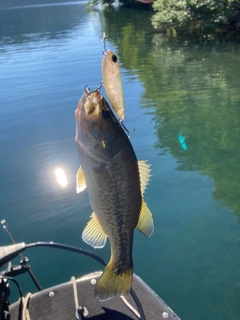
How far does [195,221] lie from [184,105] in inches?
254

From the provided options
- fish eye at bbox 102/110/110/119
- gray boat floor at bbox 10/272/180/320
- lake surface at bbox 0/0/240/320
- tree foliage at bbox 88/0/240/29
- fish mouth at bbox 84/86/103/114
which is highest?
fish mouth at bbox 84/86/103/114

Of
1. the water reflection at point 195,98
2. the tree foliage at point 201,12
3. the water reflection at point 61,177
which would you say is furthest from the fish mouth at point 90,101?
the tree foliage at point 201,12

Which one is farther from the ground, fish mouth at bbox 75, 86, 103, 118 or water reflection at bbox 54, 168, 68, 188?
fish mouth at bbox 75, 86, 103, 118

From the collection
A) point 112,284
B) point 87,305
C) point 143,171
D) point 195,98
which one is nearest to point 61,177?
point 87,305

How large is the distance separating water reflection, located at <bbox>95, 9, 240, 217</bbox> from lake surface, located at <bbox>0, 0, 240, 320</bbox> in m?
0.04

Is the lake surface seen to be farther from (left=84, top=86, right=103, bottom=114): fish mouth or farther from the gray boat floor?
(left=84, top=86, right=103, bottom=114): fish mouth

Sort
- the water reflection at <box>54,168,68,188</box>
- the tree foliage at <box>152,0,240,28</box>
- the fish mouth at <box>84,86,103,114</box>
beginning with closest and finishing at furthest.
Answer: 1. the fish mouth at <box>84,86,103,114</box>
2. the water reflection at <box>54,168,68,188</box>
3. the tree foliage at <box>152,0,240,28</box>

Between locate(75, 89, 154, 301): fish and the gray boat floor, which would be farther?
the gray boat floor

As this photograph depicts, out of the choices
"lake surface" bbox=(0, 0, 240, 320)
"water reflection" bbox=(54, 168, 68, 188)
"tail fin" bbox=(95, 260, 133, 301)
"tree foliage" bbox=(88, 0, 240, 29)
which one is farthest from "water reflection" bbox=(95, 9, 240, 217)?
"tail fin" bbox=(95, 260, 133, 301)

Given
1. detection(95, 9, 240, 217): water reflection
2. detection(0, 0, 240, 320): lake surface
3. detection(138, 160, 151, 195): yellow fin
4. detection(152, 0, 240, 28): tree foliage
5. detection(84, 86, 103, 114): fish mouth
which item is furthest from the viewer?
detection(152, 0, 240, 28): tree foliage

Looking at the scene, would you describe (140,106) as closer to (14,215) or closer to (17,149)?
(17,149)

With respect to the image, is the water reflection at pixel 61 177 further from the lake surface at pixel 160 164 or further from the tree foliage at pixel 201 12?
the tree foliage at pixel 201 12

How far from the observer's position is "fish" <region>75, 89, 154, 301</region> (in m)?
1.99

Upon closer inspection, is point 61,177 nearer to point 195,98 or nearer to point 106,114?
point 195,98
